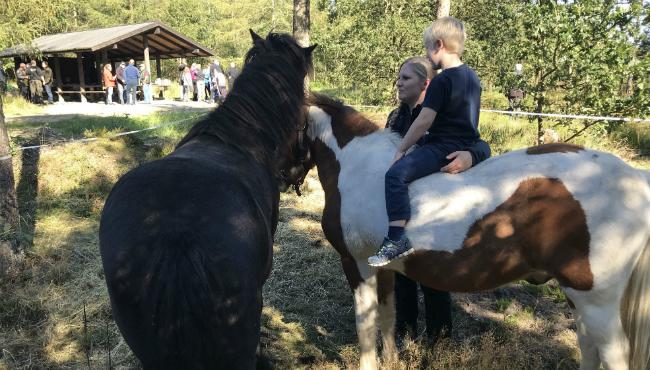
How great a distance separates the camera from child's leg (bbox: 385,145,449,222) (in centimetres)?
271

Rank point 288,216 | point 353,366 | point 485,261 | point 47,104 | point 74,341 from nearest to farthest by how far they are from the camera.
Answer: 1. point 485,261
2. point 353,366
3. point 74,341
4. point 288,216
5. point 47,104

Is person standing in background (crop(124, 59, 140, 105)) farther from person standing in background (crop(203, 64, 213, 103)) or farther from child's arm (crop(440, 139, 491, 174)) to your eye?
child's arm (crop(440, 139, 491, 174))

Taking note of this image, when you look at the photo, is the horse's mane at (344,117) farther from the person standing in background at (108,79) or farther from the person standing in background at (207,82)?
the person standing in background at (207,82)

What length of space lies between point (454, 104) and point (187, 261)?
191 centimetres

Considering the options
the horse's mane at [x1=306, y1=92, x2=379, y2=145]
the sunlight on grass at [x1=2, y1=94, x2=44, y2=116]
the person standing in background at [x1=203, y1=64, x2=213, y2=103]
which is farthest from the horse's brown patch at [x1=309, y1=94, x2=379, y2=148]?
the person standing in background at [x1=203, y1=64, x2=213, y2=103]

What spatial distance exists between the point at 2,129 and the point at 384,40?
10.6 metres

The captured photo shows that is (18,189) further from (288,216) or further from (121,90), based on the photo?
(121,90)

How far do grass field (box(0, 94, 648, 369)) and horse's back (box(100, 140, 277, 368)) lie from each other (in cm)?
128

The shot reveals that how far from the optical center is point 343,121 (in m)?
3.49

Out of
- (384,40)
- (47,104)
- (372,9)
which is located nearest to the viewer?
(384,40)

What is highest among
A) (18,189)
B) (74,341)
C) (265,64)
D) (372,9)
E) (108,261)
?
(372,9)

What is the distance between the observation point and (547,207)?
2482 millimetres

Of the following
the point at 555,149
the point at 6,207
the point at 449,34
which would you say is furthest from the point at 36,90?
the point at 555,149

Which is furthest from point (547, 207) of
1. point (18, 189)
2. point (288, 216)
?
point (18, 189)
